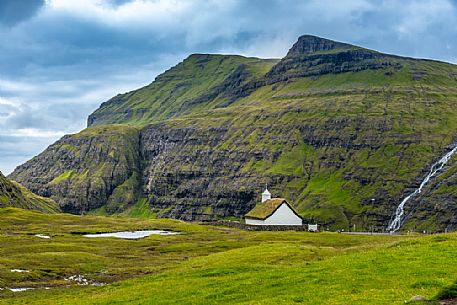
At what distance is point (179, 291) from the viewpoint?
4178 cm

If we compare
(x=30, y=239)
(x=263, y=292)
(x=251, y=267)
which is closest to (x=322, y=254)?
(x=251, y=267)

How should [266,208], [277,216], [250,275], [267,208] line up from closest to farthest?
[250,275] < [277,216] < [267,208] < [266,208]

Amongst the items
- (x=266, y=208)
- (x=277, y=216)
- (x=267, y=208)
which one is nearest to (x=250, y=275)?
(x=277, y=216)

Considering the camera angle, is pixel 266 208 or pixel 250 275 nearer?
pixel 250 275

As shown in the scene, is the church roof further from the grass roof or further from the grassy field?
the grassy field

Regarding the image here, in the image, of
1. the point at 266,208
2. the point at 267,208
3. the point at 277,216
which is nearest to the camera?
the point at 277,216

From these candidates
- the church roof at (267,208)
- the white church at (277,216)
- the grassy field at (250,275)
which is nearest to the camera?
the grassy field at (250,275)

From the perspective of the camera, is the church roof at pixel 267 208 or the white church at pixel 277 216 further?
Result: the church roof at pixel 267 208

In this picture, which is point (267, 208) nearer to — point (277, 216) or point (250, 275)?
point (277, 216)

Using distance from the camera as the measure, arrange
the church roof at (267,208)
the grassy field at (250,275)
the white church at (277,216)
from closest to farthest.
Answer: the grassy field at (250,275)
the white church at (277,216)
the church roof at (267,208)

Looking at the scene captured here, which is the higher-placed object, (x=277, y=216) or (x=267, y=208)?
(x=267, y=208)

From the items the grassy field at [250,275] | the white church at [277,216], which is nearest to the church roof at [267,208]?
the white church at [277,216]

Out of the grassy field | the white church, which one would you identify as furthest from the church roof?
the grassy field

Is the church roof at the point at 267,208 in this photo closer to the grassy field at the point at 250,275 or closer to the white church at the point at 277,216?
the white church at the point at 277,216
